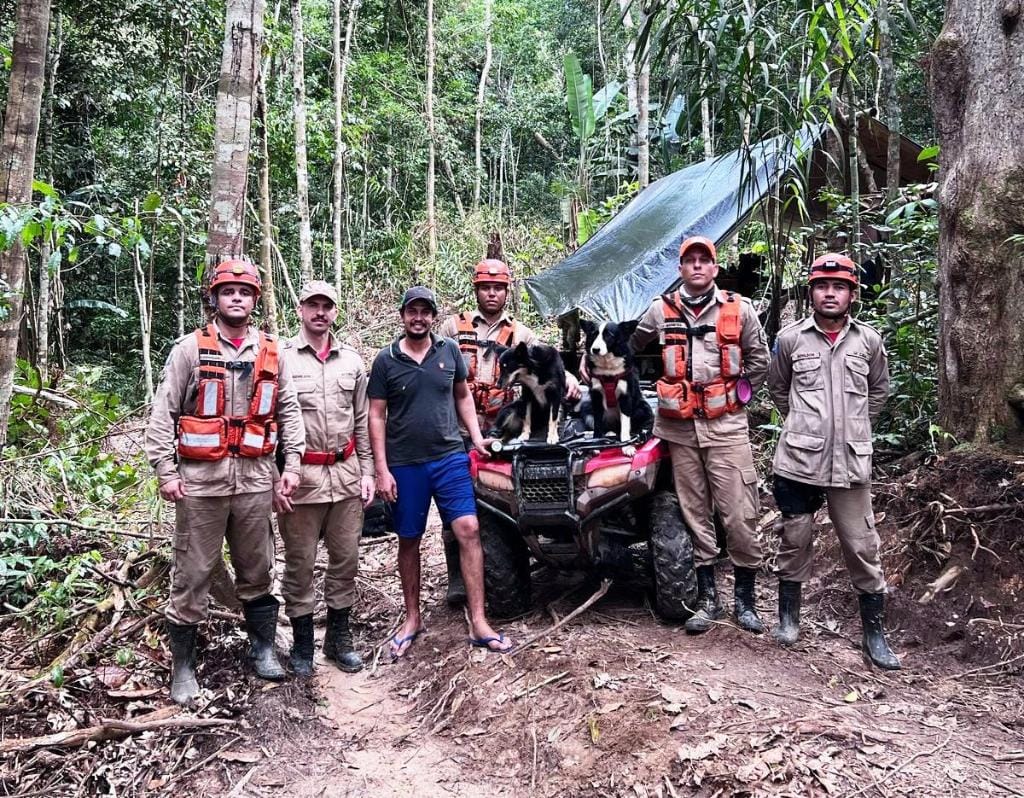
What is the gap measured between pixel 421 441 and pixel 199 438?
118cm

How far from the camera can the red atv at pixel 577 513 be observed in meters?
4.22

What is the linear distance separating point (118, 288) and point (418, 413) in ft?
37.6

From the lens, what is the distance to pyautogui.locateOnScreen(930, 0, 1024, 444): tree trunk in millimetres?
4492

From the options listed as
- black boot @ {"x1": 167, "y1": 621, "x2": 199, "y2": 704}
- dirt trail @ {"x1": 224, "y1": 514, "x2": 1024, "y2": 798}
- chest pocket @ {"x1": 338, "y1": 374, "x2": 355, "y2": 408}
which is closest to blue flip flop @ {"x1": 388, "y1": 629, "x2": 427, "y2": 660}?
dirt trail @ {"x1": 224, "y1": 514, "x2": 1024, "y2": 798}

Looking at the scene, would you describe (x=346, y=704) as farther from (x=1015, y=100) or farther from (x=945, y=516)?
(x=1015, y=100)

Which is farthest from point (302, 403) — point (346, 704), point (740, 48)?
point (740, 48)

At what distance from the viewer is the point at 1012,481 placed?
14.2 ft

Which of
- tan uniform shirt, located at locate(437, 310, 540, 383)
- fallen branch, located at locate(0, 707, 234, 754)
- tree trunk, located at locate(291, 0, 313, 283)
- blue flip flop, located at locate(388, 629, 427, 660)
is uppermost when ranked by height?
tree trunk, located at locate(291, 0, 313, 283)

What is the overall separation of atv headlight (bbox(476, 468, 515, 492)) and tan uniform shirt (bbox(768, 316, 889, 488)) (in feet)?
4.65

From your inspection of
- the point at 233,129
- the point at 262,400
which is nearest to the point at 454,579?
the point at 262,400

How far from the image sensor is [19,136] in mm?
4918

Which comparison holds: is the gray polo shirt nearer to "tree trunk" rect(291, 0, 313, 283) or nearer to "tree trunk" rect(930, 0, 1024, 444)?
"tree trunk" rect(930, 0, 1024, 444)

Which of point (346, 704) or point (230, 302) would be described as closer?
point (230, 302)

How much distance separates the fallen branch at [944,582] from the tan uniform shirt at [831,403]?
0.88 m
